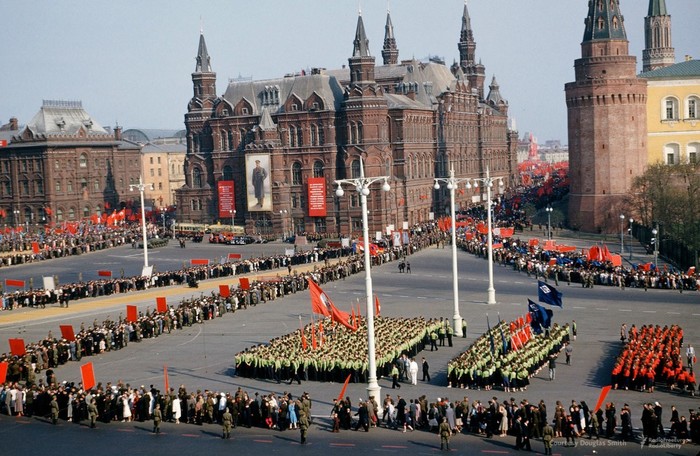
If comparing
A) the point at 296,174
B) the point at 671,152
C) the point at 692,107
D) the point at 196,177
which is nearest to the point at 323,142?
the point at 296,174

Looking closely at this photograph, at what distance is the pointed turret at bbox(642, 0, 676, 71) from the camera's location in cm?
15575

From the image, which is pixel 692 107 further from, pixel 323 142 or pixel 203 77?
pixel 203 77

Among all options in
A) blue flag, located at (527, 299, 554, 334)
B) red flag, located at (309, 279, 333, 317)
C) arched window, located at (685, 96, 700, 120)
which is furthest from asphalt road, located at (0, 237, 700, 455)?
arched window, located at (685, 96, 700, 120)

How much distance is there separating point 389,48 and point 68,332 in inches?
3444

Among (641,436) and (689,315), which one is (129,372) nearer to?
(641,436)

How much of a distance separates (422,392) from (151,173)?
4486 inches

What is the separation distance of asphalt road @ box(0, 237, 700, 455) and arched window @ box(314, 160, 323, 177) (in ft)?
82.1

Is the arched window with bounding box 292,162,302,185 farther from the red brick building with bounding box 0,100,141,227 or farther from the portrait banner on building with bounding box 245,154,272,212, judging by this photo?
the red brick building with bounding box 0,100,141,227

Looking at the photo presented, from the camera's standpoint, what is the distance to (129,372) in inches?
1512

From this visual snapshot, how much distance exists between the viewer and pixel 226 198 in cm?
10275

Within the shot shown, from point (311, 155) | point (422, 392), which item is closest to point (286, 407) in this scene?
point (422, 392)

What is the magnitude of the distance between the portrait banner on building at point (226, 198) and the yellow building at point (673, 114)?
4288 centimetres

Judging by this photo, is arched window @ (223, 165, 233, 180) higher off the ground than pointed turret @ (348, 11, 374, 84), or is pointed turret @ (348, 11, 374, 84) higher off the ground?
pointed turret @ (348, 11, 374, 84)

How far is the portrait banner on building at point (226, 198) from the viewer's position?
102375mm
